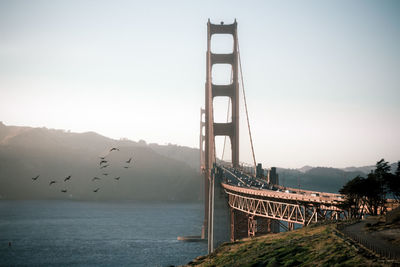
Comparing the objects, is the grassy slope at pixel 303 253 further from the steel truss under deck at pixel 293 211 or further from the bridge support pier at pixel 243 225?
the bridge support pier at pixel 243 225

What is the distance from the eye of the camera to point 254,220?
4934 centimetres

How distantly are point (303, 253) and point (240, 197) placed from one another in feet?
83.6

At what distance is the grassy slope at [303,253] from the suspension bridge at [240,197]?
410cm

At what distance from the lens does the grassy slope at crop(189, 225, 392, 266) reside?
20406 mm

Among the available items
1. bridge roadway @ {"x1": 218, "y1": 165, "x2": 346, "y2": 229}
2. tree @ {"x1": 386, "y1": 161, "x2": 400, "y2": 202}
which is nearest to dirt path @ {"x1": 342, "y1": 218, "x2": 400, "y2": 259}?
bridge roadway @ {"x1": 218, "y1": 165, "x2": 346, "y2": 229}

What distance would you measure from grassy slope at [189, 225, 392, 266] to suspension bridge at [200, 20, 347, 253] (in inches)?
161

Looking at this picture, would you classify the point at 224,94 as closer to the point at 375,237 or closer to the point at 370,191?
the point at 370,191

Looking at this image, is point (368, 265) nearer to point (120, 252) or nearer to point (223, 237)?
point (223, 237)

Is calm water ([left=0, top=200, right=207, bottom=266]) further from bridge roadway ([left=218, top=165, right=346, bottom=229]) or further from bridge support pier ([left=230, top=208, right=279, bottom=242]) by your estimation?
bridge roadway ([left=218, top=165, right=346, bottom=229])

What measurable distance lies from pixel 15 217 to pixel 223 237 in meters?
107

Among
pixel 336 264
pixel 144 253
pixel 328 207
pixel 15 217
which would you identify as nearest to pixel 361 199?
pixel 328 207

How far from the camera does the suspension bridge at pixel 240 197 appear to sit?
3562 centimetres

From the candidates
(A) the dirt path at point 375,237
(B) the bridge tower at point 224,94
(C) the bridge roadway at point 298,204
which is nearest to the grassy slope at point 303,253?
(A) the dirt path at point 375,237

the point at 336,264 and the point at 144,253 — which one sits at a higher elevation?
the point at 336,264
